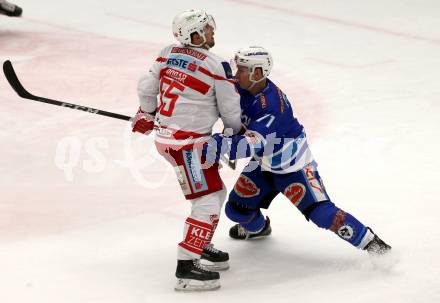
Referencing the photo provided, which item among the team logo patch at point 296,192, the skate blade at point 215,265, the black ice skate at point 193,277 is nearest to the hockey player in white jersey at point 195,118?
the black ice skate at point 193,277

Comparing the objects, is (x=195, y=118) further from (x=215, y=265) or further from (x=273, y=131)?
(x=215, y=265)

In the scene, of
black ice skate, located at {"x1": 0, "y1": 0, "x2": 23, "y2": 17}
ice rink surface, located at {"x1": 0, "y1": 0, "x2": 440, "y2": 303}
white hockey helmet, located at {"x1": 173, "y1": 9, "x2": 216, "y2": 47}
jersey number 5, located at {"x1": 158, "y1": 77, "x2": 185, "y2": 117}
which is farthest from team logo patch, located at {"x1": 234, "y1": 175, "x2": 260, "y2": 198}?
black ice skate, located at {"x1": 0, "y1": 0, "x2": 23, "y2": 17}

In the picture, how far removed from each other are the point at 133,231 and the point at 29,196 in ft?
2.84

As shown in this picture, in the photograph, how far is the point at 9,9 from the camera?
985 cm

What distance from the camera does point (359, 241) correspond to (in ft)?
14.9

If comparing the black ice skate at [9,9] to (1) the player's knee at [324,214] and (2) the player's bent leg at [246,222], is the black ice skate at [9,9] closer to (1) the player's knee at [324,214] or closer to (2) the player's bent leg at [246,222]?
(2) the player's bent leg at [246,222]

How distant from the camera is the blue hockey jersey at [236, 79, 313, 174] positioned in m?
4.46

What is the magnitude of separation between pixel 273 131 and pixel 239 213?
603 mm

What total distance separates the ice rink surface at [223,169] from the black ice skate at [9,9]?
93 millimetres

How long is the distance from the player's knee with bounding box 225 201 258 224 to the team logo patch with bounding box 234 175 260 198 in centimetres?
8

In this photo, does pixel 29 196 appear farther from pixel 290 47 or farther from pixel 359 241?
pixel 290 47

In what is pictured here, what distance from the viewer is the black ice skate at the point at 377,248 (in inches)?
179

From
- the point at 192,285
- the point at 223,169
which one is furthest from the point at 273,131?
the point at 223,169

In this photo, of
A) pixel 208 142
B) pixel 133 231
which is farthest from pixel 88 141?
pixel 208 142
